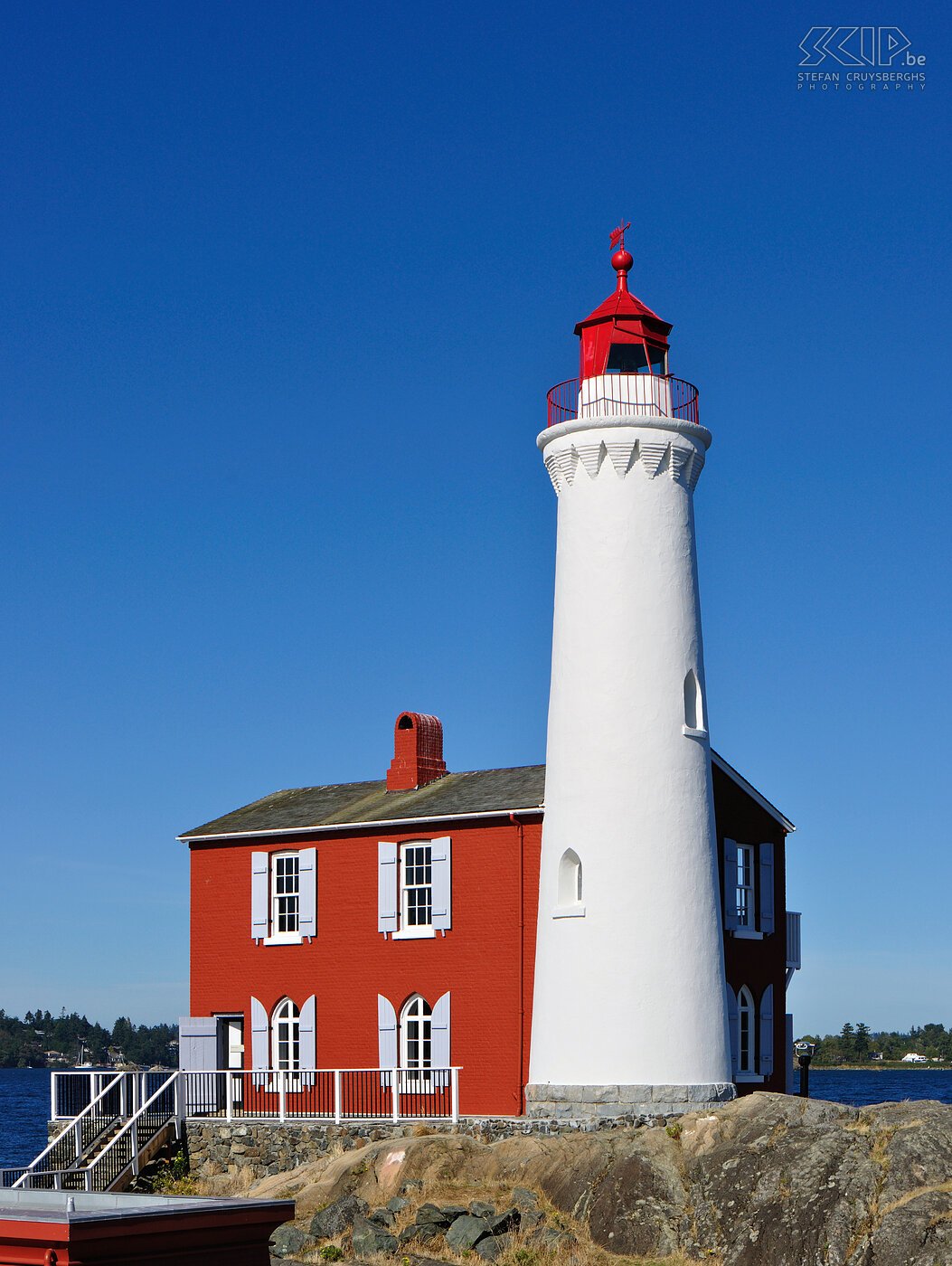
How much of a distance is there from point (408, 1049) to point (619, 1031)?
5518mm

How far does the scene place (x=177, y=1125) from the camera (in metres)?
28.9

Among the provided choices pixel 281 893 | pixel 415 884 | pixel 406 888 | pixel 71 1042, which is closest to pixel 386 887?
pixel 406 888

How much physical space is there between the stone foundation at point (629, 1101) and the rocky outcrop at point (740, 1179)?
17.7 inches

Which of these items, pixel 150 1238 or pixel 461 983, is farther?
pixel 461 983

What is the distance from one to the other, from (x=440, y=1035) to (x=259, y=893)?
196 inches

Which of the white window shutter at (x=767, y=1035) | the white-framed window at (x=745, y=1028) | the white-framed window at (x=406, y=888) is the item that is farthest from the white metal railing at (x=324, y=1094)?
the white window shutter at (x=767, y=1035)

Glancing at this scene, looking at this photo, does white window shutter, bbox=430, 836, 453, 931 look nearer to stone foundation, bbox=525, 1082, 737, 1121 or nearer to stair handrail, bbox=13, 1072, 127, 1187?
stone foundation, bbox=525, 1082, 737, 1121

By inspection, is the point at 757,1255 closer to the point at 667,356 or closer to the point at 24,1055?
the point at 667,356

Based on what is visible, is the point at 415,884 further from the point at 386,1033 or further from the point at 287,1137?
the point at 287,1137

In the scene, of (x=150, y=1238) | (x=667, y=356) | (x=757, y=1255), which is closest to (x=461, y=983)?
(x=757, y=1255)

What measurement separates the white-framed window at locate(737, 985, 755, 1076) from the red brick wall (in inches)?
163

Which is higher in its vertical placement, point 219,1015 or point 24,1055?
point 219,1015

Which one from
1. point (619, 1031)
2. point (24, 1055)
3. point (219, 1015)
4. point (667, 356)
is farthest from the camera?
point (24, 1055)

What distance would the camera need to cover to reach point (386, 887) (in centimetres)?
2998
